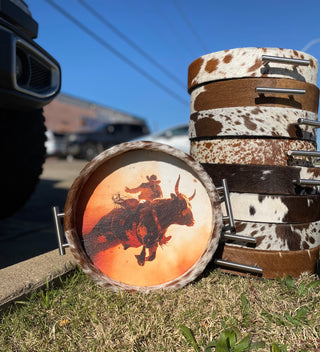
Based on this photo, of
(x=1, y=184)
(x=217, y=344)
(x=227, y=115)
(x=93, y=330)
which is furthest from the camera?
(x=1, y=184)

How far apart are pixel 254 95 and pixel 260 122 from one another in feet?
0.42

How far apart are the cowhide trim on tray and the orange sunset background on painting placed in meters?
0.20

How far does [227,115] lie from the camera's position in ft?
4.85

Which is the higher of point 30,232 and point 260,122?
point 260,122

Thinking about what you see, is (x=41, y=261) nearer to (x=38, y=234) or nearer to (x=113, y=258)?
(x=113, y=258)

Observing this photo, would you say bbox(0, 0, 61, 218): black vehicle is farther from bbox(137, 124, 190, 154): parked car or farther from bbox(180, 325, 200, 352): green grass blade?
bbox(137, 124, 190, 154): parked car

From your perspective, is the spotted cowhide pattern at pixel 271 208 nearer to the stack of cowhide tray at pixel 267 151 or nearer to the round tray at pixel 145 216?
the stack of cowhide tray at pixel 267 151

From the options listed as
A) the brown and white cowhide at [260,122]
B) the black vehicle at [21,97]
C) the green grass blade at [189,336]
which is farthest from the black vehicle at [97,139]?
the green grass blade at [189,336]

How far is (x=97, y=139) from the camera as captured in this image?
12.1 m

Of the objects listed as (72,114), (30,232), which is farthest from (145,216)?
(72,114)

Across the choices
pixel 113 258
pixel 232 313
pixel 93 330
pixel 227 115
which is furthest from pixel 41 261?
pixel 227 115

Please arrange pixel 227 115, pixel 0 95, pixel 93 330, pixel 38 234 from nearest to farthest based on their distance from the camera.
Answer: pixel 93 330 → pixel 0 95 → pixel 227 115 → pixel 38 234

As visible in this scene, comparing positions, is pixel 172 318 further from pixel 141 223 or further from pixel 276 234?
pixel 276 234

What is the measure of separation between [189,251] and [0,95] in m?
1.09
